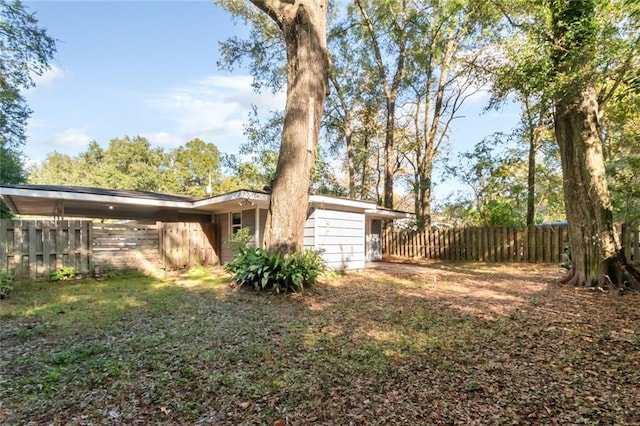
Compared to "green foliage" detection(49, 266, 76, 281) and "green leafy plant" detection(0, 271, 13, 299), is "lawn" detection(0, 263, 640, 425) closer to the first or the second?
"green leafy plant" detection(0, 271, 13, 299)

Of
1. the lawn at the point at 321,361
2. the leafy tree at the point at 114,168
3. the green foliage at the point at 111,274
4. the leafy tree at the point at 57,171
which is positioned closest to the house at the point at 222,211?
the green foliage at the point at 111,274

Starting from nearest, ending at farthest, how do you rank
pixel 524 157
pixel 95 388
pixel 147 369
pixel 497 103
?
pixel 95 388 → pixel 147 369 → pixel 497 103 → pixel 524 157

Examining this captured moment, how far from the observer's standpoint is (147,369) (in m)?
2.88

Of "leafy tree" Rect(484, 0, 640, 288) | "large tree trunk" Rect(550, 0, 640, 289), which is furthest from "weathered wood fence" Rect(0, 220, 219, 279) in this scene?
"large tree trunk" Rect(550, 0, 640, 289)

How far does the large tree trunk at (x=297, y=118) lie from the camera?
264 inches

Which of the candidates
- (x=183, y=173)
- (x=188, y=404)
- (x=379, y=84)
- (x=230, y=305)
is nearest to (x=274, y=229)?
(x=230, y=305)

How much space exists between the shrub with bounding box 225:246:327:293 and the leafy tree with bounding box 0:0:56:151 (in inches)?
479

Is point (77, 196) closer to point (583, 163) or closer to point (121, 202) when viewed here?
point (121, 202)

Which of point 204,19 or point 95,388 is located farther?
point 204,19

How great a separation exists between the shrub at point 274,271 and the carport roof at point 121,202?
93.0 inches

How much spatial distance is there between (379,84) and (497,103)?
1000cm

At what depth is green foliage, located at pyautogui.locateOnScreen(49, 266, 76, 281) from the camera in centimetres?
748

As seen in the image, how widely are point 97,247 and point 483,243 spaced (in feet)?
43.0

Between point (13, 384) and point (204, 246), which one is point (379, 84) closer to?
point (204, 246)
